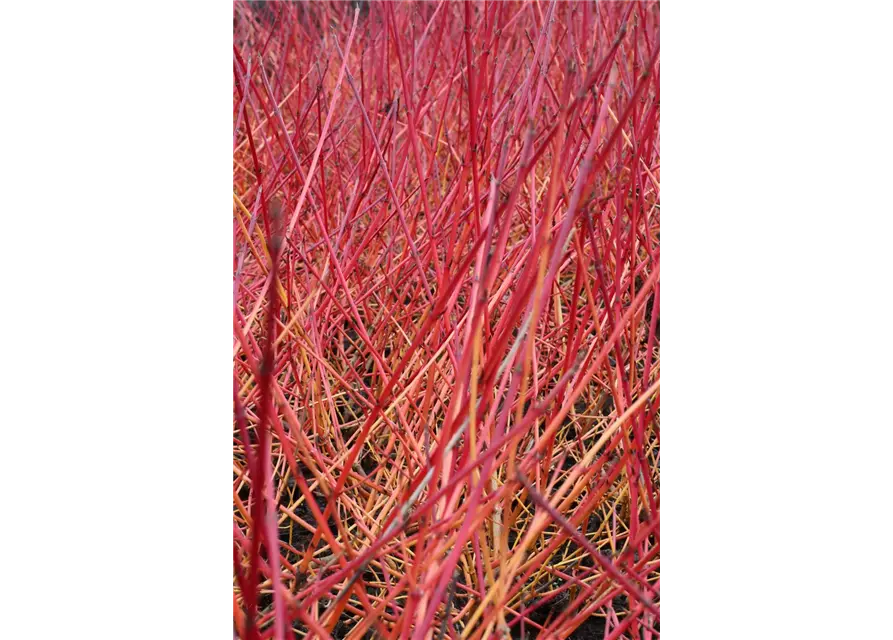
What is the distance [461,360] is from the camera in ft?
1.94

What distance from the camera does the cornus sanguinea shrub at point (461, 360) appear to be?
580 millimetres

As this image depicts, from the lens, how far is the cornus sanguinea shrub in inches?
22.8
